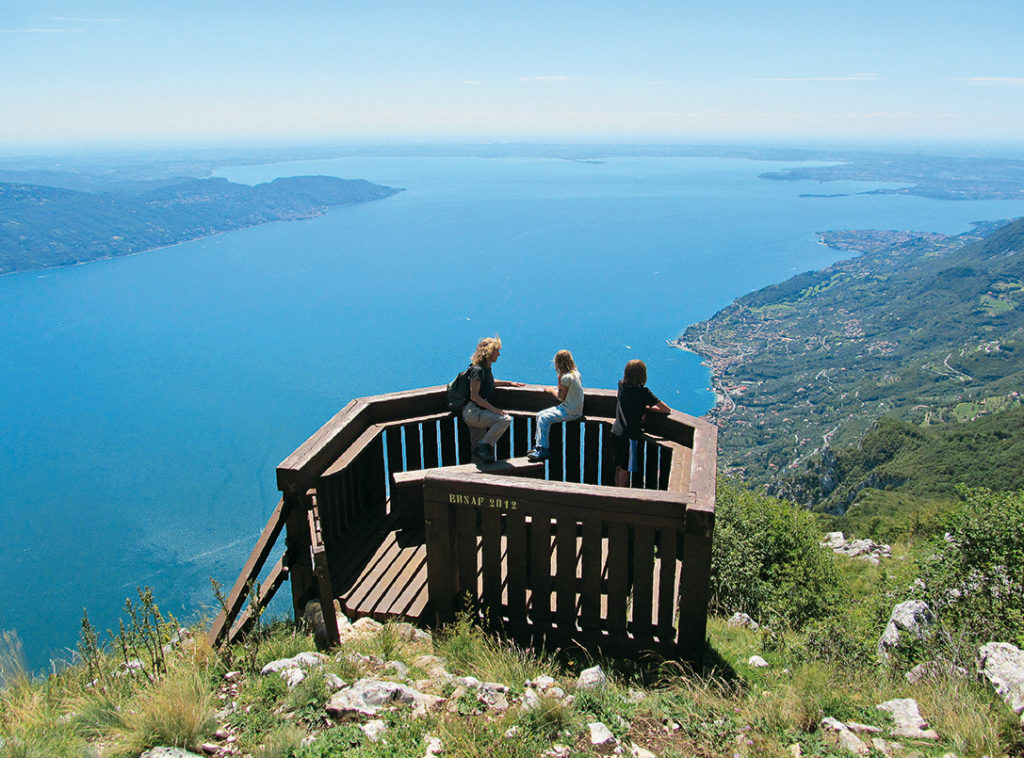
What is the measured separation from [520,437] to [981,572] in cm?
469

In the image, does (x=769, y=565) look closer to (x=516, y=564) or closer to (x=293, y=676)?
(x=516, y=564)

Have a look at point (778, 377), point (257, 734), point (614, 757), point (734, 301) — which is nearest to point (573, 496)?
point (614, 757)

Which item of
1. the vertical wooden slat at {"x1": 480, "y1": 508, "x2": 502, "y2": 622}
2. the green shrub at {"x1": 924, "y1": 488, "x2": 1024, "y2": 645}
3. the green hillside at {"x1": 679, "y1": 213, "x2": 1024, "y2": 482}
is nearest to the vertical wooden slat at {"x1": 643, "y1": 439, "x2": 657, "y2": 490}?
the vertical wooden slat at {"x1": 480, "y1": 508, "x2": 502, "y2": 622}

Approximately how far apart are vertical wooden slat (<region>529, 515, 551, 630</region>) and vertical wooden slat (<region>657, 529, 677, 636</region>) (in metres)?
0.77

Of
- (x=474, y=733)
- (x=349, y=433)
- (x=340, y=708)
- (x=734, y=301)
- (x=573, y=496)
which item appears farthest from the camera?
(x=734, y=301)

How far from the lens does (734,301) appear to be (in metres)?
164

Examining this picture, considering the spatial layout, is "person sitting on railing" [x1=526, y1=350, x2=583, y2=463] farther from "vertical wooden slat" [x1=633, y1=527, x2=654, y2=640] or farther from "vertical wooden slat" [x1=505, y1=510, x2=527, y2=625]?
"vertical wooden slat" [x1=633, y1=527, x2=654, y2=640]

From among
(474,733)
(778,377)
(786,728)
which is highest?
(474,733)

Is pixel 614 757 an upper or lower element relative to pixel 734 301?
upper

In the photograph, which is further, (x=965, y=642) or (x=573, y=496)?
(x=965, y=642)

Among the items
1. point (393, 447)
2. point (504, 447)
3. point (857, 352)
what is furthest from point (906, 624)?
point (857, 352)

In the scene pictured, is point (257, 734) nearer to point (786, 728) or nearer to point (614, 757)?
point (614, 757)

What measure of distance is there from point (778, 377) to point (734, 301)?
3519 cm

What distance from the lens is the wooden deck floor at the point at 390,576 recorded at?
213 inches
